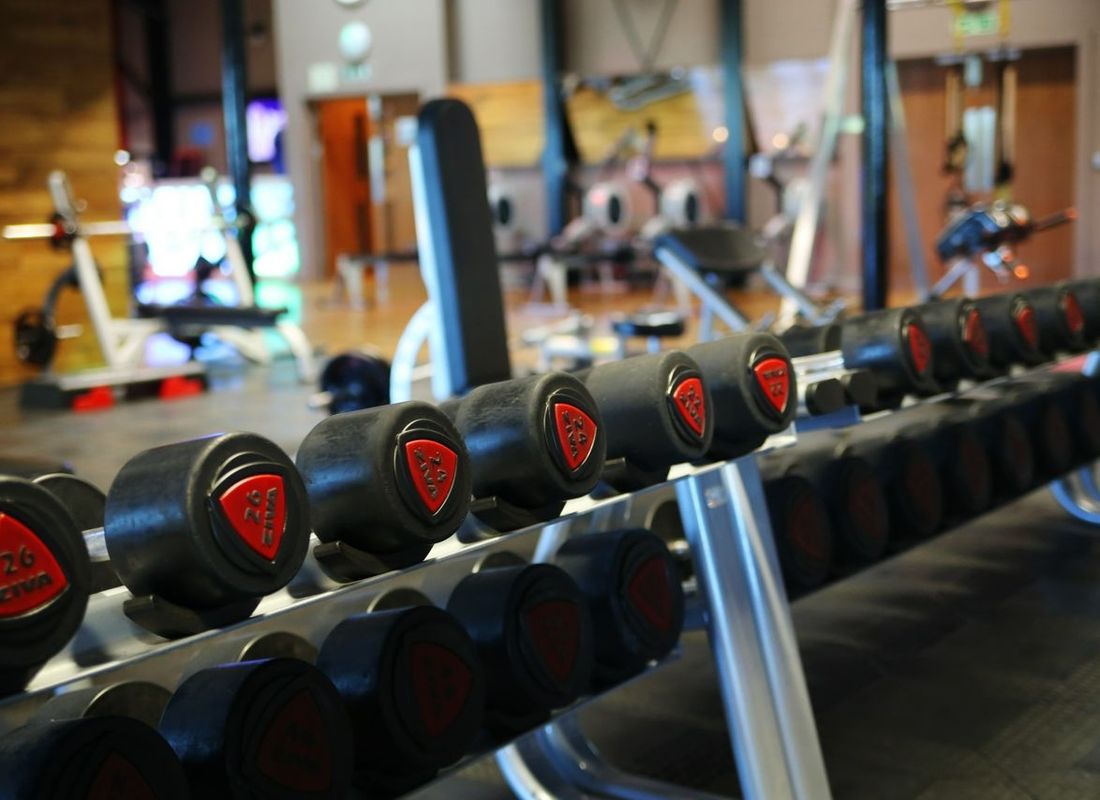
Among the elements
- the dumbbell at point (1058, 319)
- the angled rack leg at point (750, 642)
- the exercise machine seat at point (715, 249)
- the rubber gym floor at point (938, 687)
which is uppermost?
the exercise machine seat at point (715, 249)

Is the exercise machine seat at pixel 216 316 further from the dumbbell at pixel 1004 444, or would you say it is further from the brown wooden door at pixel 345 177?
the brown wooden door at pixel 345 177

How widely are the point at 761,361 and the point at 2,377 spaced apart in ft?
19.1

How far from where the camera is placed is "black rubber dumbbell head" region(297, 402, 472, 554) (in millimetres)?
1076

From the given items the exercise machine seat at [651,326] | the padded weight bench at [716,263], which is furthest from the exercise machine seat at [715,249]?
the exercise machine seat at [651,326]

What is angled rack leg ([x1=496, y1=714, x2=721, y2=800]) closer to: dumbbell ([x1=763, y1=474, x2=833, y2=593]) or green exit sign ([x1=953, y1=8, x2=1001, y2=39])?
dumbbell ([x1=763, y1=474, x2=833, y2=593])

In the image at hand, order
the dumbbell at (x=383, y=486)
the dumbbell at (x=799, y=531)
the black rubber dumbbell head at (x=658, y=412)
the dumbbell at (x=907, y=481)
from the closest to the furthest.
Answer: the dumbbell at (x=383, y=486)
the black rubber dumbbell head at (x=658, y=412)
the dumbbell at (x=799, y=531)
the dumbbell at (x=907, y=481)

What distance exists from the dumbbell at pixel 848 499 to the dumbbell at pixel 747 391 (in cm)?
40

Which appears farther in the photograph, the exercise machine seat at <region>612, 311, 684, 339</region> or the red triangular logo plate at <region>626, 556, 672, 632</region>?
the exercise machine seat at <region>612, 311, 684, 339</region>

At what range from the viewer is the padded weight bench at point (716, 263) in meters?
4.52

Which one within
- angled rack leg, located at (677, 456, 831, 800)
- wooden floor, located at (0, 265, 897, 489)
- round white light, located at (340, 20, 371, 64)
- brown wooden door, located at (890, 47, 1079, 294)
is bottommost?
wooden floor, located at (0, 265, 897, 489)

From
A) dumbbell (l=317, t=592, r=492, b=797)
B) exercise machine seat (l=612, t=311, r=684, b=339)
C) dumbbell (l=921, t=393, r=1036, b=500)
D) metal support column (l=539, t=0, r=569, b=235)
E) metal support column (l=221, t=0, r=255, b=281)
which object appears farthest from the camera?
metal support column (l=539, t=0, r=569, b=235)

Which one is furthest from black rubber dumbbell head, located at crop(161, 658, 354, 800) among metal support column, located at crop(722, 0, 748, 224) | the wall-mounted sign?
metal support column, located at crop(722, 0, 748, 224)

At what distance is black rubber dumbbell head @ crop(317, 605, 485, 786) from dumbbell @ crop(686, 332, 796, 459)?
375 millimetres

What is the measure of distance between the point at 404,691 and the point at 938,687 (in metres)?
1.18
